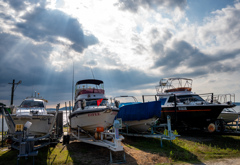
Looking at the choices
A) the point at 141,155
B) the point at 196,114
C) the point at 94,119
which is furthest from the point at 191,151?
the point at 94,119

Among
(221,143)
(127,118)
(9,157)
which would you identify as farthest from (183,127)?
(9,157)

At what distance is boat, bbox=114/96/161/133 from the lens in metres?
11.3

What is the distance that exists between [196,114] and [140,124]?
4.28 metres

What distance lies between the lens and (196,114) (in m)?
12.7

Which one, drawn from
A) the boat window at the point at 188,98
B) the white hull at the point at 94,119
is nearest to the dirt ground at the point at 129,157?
the white hull at the point at 94,119

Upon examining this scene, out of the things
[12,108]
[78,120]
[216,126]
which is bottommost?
[216,126]

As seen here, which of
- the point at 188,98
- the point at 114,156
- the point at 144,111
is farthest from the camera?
the point at 188,98

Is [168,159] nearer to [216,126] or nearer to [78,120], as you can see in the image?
[78,120]

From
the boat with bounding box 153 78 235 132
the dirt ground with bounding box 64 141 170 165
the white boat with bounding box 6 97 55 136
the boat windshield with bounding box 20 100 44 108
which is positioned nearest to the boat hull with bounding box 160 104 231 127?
the boat with bounding box 153 78 235 132

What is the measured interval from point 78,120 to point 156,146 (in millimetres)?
4580

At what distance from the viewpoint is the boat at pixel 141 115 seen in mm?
11258

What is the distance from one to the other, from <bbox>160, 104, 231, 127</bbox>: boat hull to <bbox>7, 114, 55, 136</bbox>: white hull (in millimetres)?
8503

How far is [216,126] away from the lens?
11711 millimetres

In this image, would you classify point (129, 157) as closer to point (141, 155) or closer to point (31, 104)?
point (141, 155)
